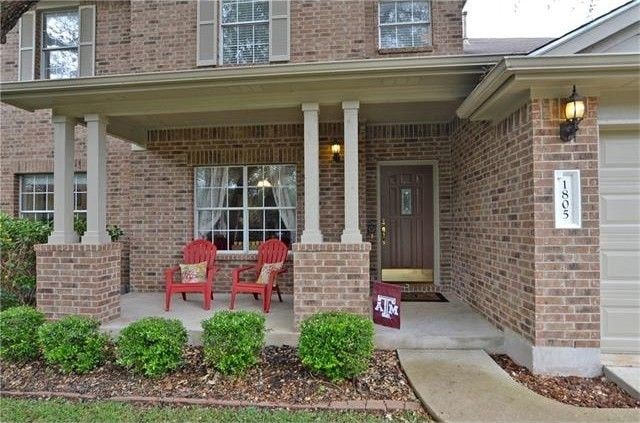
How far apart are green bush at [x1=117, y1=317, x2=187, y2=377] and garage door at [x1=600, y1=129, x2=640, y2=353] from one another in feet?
12.3

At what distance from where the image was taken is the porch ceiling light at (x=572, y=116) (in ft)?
10.4

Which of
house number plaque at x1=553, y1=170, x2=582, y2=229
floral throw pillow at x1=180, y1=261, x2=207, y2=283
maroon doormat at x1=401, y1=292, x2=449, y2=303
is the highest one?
house number plaque at x1=553, y1=170, x2=582, y2=229

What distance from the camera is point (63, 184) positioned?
4508mm

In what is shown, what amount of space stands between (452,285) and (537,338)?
2.50m

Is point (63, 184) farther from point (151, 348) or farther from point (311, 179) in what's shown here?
point (311, 179)

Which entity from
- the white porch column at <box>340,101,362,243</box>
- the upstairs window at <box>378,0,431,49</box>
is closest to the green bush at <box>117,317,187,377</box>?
the white porch column at <box>340,101,362,243</box>

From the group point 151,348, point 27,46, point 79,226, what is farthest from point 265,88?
point 27,46

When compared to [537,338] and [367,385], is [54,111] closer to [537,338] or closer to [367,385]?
[367,385]

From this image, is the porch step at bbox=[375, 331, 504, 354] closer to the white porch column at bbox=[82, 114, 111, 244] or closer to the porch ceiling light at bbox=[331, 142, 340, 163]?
the porch ceiling light at bbox=[331, 142, 340, 163]

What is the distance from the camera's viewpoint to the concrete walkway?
8.67 feet

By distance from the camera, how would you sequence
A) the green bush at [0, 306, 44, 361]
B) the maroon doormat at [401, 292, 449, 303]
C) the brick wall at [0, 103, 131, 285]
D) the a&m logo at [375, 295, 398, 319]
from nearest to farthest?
the green bush at [0, 306, 44, 361]
the a&m logo at [375, 295, 398, 319]
the maroon doormat at [401, 292, 449, 303]
the brick wall at [0, 103, 131, 285]

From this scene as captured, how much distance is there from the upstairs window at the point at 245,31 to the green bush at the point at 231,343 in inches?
177

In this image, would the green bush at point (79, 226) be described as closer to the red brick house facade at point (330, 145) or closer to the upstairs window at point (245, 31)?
the red brick house facade at point (330, 145)

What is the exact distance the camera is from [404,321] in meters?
4.36
